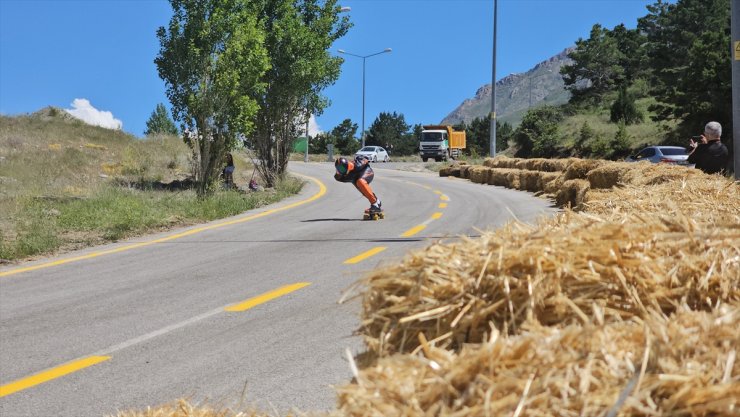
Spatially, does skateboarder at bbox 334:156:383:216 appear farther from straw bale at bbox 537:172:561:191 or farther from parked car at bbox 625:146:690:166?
parked car at bbox 625:146:690:166

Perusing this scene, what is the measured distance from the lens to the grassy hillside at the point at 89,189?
13.0 metres

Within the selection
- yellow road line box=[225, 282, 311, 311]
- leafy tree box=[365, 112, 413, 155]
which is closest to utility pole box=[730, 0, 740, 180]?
yellow road line box=[225, 282, 311, 311]

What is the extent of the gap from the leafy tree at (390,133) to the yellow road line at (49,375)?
98415mm

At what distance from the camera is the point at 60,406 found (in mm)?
4664

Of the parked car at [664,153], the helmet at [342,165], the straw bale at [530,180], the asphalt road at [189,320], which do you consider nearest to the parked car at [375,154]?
the straw bale at [530,180]

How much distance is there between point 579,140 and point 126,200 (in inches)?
1478

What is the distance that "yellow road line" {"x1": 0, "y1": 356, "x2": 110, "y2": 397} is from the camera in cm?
503

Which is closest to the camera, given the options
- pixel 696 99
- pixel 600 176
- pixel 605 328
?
pixel 605 328

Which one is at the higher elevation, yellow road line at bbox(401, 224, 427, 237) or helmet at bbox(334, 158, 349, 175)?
helmet at bbox(334, 158, 349, 175)

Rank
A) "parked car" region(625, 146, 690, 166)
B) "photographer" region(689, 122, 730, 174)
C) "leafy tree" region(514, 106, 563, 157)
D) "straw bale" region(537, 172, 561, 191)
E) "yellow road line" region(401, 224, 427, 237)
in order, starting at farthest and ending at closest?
"leafy tree" region(514, 106, 563, 157), "parked car" region(625, 146, 690, 166), "straw bale" region(537, 172, 561, 191), "yellow road line" region(401, 224, 427, 237), "photographer" region(689, 122, 730, 174)

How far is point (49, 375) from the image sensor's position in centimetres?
526

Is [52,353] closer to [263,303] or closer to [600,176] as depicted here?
[263,303]

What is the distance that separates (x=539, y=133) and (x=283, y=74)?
1306 inches

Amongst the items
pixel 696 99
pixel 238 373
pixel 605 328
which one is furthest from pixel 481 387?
pixel 696 99
